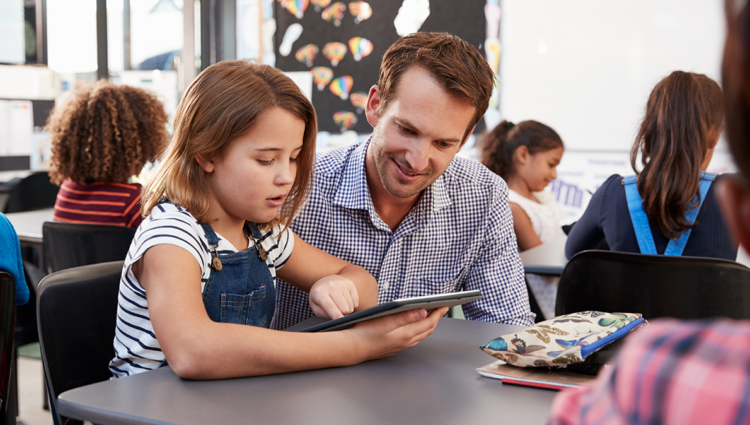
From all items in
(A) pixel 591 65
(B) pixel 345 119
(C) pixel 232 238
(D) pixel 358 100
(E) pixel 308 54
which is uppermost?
(E) pixel 308 54

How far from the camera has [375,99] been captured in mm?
1561

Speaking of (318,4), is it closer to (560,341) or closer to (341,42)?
(341,42)

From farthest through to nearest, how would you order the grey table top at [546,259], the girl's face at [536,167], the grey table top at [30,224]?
the girl's face at [536,167] < the grey table top at [30,224] < the grey table top at [546,259]

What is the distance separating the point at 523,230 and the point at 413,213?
4.21 feet

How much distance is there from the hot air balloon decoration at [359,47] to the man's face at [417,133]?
11.5 feet

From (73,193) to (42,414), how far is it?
898 millimetres

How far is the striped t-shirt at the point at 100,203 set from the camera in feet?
7.32

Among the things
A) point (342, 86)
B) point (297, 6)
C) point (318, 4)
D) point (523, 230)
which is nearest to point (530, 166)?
point (523, 230)

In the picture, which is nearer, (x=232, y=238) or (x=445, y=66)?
(x=232, y=238)

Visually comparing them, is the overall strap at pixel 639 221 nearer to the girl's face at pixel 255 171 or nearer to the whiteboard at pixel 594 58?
the girl's face at pixel 255 171

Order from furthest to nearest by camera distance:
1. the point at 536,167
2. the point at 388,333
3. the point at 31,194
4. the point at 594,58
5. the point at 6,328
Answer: the point at 594,58, the point at 31,194, the point at 536,167, the point at 6,328, the point at 388,333

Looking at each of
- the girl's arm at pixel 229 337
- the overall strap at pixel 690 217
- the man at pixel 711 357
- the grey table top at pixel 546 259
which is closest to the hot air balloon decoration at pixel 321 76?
the grey table top at pixel 546 259

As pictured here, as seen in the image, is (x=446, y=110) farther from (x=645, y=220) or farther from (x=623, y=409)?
(x=623, y=409)

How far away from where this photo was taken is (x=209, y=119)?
1.15 meters
